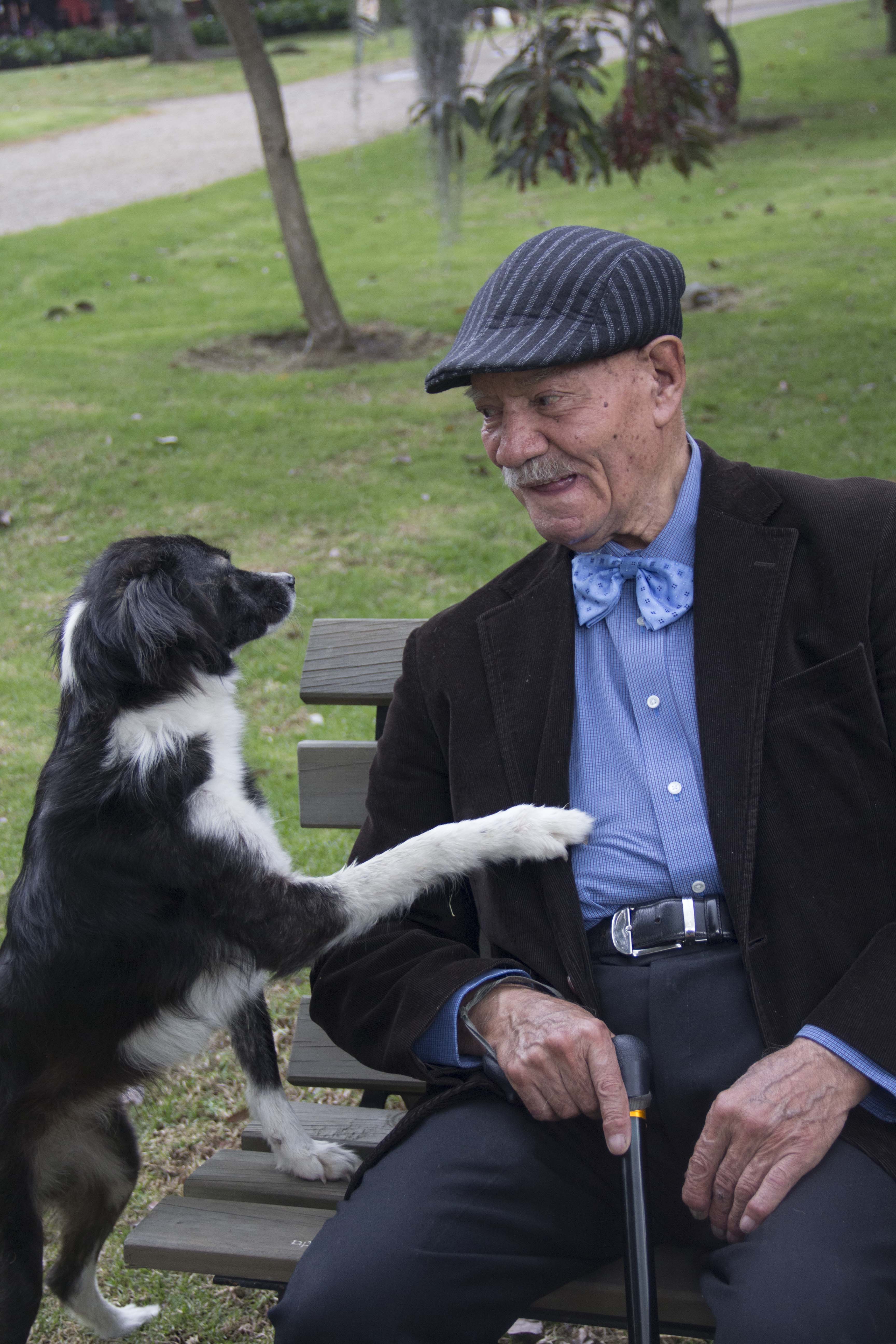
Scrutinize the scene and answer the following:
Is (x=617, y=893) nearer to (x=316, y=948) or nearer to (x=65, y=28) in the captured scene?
(x=316, y=948)

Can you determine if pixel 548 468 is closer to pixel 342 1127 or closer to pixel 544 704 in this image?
pixel 544 704

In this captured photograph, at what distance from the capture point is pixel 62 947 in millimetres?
2559

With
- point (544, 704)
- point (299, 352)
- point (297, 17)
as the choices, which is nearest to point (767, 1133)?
point (544, 704)

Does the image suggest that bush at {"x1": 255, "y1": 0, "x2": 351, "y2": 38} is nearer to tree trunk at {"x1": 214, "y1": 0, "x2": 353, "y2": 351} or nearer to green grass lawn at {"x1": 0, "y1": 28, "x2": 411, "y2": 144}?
green grass lawn at {"x1": 0, "y1": 28, "x2": 411, "y2": 144}

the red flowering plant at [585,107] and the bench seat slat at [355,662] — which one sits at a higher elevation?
the red flowering plant at [585,107]

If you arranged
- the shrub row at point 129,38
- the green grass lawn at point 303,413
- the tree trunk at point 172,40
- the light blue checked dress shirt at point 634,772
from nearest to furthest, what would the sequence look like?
1. the light blue checked dress shirt at point 634,772
2. the green grass lawn at point 303,413
3. the tree trunk at point 172,40
4. the shrub row at point 129,38

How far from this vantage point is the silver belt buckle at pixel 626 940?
7.67 ft

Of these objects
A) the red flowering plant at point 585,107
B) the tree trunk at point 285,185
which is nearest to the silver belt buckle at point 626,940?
the red flowering plant at point 585,107

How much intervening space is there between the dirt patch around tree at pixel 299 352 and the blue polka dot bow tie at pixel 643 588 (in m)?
7.73

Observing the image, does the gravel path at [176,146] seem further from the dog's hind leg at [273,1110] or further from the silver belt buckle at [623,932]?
the silver belt buckle at [623,932]

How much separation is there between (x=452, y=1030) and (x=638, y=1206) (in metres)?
0.51

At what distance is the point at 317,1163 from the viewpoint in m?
2.76

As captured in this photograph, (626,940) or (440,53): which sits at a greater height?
(440,53)

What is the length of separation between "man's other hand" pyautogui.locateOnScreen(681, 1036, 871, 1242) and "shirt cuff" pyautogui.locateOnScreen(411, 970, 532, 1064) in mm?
473
